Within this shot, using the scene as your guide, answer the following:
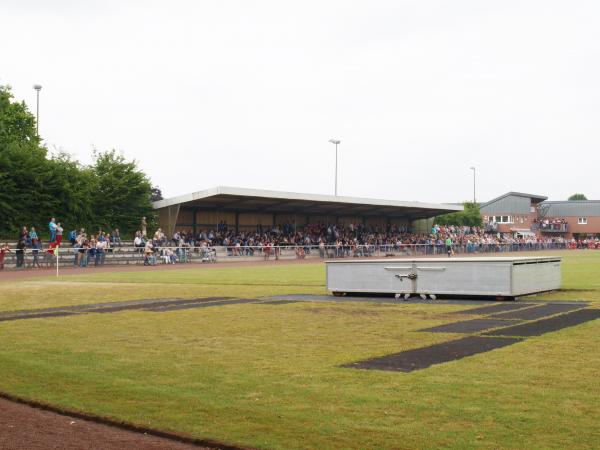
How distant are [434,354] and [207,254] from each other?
3700 cm

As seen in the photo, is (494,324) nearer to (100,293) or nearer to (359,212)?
(100,293)

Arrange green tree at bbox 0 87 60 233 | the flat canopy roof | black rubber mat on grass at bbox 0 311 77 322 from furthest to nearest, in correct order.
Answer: the flat canopy roof < green tree at bbox 0 87 60 233 < black rubber mat on grass at bbox 0 311 77 322

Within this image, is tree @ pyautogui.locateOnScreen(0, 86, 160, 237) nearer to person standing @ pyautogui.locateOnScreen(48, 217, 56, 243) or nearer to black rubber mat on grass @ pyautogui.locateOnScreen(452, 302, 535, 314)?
person standing @ pyautogui.locateOnScreen(48, 217, 56, 243)

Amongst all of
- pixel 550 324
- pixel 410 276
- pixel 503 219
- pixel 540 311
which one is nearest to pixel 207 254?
pixel 410 276

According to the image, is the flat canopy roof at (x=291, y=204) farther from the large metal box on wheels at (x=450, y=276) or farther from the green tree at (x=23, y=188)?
the large metal box on wheels at (x=450, y=276)

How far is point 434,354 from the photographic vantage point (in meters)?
9.73

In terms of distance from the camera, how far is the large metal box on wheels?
17391 millimetres

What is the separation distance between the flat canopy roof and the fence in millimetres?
4010

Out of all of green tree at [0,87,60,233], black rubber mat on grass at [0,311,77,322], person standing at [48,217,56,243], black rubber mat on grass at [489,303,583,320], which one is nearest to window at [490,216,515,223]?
green tree at [0,87,60,233]

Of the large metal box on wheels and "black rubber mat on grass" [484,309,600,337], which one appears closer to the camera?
"black rubber mat on grass" [484,309,600,337]

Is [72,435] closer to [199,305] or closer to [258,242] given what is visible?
[199,305]

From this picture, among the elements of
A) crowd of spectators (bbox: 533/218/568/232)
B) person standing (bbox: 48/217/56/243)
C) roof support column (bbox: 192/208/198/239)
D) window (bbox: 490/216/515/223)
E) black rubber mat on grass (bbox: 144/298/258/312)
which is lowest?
black rubber mat on grass (bbox: 144/298/258/312)

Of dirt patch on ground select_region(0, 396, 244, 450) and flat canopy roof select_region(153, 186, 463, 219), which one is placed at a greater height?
flat canopy roof select_region(153, 186, 463, 219)

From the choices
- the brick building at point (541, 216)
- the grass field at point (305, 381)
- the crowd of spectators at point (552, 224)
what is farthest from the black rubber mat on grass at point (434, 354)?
the crowd of spectators at point (552, 224)
